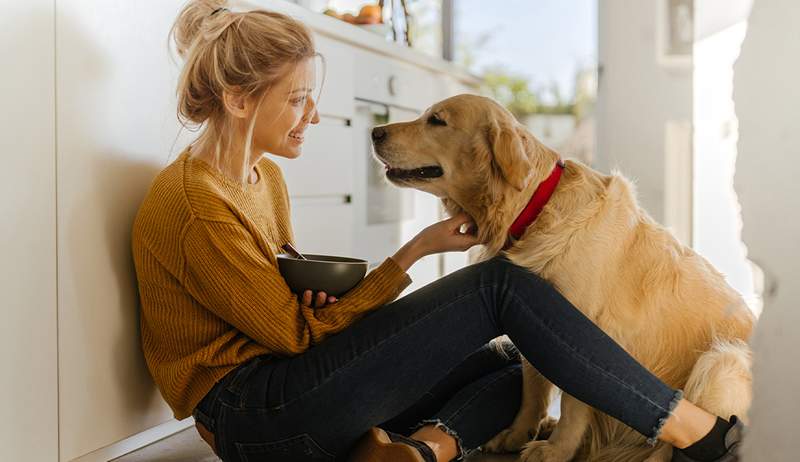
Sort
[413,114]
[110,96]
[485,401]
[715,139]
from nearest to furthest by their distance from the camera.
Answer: [110,96] < [485,401] < [413,114] < [715,139]

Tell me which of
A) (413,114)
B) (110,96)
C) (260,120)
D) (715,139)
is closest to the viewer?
(110,96)

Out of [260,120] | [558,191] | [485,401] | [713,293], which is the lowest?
[485,401]

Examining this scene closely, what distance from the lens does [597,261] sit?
1.58m

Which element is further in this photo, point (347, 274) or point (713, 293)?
point (713, 293)

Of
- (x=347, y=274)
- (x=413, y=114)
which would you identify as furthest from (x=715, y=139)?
(x=347, y=274)

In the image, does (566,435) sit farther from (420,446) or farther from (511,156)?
(511,156)

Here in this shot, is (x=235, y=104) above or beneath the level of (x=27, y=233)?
above

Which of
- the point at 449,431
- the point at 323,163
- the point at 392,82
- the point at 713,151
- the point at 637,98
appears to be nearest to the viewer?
the point at 449,431

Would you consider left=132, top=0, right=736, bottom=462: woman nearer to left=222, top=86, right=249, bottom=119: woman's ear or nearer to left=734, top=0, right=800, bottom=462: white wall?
left=222, top=86, right=249, bottom=119: woman's ear

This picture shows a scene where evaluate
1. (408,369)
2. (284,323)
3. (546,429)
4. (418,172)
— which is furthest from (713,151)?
(284,323)

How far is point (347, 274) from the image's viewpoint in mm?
1458

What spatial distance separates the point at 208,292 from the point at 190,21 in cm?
57

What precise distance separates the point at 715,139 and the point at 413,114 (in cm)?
144

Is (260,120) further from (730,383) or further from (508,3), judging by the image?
(508,3)
